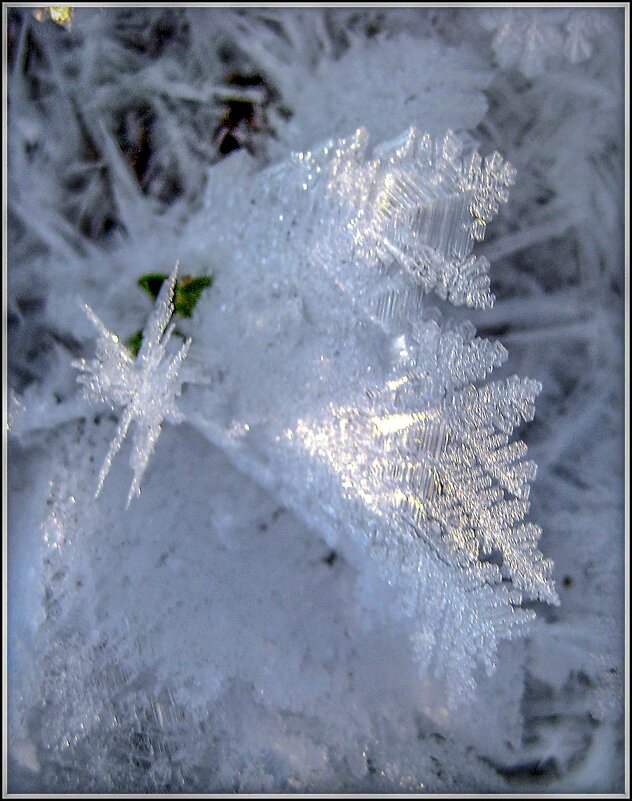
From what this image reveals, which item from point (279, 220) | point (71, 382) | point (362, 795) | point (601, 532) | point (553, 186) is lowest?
point (362, 795)

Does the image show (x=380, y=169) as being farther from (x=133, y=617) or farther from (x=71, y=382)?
(x=133, y=617)

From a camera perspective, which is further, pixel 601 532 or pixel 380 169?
pixel 601 532

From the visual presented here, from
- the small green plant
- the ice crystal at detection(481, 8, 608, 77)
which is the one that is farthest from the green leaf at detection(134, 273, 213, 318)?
the ice crystal at detection(481, 8, 608, 77)

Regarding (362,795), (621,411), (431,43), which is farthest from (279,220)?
(362,795)

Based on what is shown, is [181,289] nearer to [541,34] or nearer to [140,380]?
[140,380]

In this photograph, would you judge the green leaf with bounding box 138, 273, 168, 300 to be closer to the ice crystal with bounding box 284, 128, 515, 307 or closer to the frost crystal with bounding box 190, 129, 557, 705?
the frost crystal with bounding box 190, 129, 557, 705

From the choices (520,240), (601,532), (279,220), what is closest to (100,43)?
(279,220)

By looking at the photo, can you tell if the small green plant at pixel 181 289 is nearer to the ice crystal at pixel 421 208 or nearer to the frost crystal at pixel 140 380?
the frost crystal at pixel 140 380

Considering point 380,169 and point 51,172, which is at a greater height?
point 380,169

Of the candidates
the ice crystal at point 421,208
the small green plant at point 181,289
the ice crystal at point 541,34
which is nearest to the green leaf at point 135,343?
the small green plant at point 181,289
